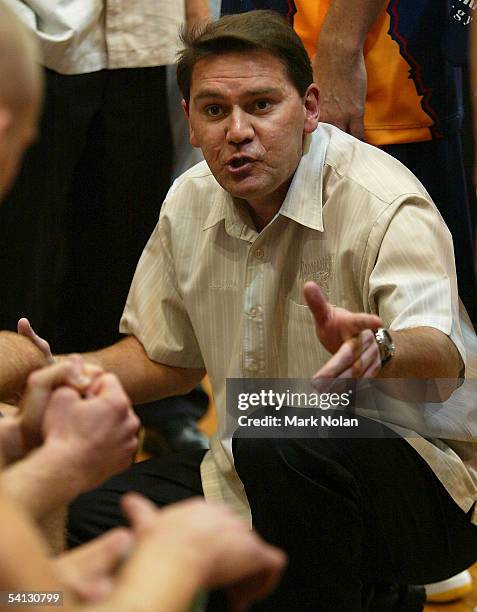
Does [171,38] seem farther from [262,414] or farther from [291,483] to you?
[291,483]

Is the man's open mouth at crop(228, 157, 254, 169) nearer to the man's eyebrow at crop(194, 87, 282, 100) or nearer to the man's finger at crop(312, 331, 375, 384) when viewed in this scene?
the man's eyebrow at crop(194, 87, 282, 100)

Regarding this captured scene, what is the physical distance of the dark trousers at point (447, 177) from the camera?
2057mm

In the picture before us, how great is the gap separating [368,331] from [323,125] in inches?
22.4

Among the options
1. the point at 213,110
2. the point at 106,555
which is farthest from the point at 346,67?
the point at 106,555

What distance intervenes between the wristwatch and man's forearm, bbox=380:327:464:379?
0.01 metres

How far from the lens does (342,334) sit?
4.28 ft

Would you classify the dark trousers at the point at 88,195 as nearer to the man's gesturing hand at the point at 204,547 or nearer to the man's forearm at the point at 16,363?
the man's forearm at the point at 16,363

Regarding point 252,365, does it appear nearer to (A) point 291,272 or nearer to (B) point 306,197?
(A) point 291,272

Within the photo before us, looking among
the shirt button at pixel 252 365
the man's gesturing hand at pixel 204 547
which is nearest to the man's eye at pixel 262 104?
the shirt button at pixel 252 365

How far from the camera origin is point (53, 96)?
2117mm

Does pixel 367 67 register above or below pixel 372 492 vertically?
above

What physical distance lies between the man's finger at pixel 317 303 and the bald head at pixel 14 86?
39cm

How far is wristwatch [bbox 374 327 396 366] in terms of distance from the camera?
140 centimetres

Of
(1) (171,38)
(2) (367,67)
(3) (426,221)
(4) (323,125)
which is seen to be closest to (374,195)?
(3) (426,221)
